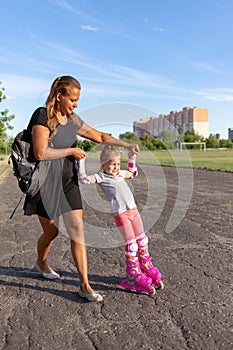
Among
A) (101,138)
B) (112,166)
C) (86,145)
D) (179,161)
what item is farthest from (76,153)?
(179,161)

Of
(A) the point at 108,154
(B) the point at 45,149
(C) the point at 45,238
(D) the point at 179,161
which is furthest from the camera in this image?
(D) the point at 179,161

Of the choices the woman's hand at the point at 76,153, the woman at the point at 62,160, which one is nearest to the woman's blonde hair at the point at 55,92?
the woman at the point at 62,160

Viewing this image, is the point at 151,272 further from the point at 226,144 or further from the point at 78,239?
the point at 226,144

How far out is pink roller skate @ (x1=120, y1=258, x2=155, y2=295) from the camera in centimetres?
347

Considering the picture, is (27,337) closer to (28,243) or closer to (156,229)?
(28,243)

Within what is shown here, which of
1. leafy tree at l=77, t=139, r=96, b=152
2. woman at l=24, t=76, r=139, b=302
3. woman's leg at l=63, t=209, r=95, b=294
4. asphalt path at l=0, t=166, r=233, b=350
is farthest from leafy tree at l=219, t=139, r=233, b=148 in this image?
woman's leg at l=63, t=209, r=95, b=294

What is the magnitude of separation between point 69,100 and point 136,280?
5.67 feet

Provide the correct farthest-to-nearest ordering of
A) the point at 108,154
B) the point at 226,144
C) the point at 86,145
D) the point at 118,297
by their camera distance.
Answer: the point at 226,144, the point at 86,145, the point at 108,154, the point at 118,297

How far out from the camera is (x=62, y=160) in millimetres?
3391

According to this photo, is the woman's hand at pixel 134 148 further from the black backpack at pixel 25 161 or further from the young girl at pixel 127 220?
the black backpack at pixel 25 161

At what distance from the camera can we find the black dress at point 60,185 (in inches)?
132

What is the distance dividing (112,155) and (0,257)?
2220 mm

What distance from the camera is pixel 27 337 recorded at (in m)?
2.72

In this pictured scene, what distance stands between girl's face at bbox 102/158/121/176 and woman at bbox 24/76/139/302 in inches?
8.3
